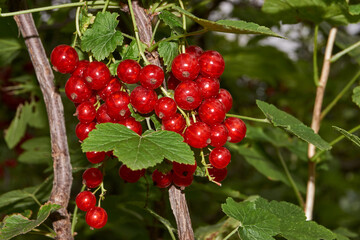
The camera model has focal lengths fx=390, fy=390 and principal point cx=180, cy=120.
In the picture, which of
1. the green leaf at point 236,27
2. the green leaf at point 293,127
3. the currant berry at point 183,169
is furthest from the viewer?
the green leaf at point 293,127

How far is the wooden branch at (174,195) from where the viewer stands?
0.86 metres

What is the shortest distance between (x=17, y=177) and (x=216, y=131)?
2.75 m

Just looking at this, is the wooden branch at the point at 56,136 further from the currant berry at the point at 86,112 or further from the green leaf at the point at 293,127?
the green leaf at the point at 293,127

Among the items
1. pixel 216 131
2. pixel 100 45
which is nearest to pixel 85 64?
pixel 100 45

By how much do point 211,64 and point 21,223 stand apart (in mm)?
588

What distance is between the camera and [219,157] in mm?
821

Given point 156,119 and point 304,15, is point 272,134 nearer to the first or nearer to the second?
point 304,15

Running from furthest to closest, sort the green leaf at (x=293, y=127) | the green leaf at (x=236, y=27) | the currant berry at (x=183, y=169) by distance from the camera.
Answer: the green leaf at (x=293, y=127), the currant berry at (x=183, y=169), the green leaf at (x=236, y=27)

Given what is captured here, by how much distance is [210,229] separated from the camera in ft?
4.50

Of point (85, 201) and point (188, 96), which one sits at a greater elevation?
point (188, 96)

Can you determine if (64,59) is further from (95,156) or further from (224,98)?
(224,98)

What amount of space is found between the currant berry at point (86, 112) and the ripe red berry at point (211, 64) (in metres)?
0.25

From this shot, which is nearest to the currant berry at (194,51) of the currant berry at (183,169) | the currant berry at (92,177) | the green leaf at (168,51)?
the green leaf at (168,51)

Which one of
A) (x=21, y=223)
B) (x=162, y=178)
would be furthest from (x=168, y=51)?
(x=21, y=223)
